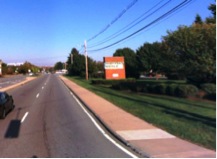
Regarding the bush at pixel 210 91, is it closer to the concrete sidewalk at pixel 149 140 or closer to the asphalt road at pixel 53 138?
the asphalt road at pixel 53 138

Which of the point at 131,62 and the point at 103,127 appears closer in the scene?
the point at 103,127

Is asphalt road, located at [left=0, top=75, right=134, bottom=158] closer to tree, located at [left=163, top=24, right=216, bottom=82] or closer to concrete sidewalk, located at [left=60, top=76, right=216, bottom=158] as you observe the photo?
concrete sidewalk, located at [left=60, top=76, right=216, bottom=158]

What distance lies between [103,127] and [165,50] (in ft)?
91.6

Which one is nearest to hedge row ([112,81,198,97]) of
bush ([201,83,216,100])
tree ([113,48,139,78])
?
bush ([201,83,216,100])

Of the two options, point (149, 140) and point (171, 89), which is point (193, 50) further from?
point (149, 140)

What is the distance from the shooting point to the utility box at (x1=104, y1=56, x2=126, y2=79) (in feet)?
194

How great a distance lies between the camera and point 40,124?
1423 cm

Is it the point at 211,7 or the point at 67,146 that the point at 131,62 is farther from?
the point at 67,146

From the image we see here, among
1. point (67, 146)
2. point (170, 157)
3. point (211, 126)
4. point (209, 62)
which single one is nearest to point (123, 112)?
point (211, 126)

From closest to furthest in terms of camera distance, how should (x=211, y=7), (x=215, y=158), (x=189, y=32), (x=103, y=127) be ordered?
(x=215, y=158), (x=103, y=127), (x=189, y=32), (x=211, y=7)

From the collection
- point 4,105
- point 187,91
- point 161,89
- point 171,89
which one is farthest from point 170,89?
point 4,105

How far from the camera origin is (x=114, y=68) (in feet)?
194

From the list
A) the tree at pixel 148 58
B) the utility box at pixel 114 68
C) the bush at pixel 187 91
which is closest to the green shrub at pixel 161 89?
the bush at pixel 187 91

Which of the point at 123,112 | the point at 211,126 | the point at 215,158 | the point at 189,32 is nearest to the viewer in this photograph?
the point at 215,158
